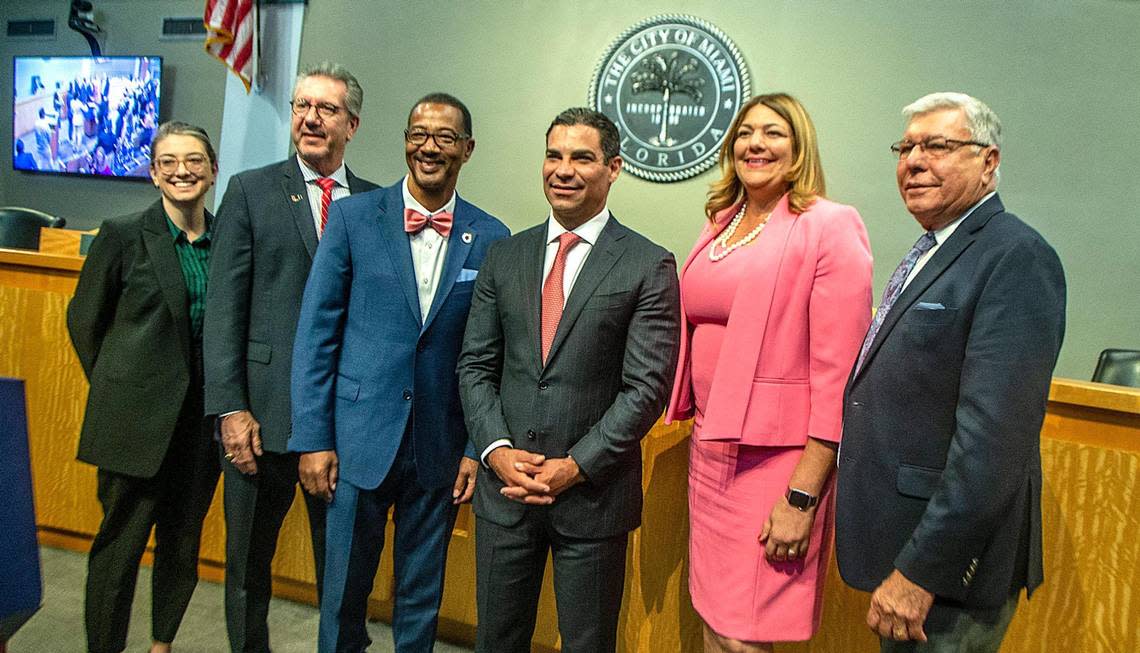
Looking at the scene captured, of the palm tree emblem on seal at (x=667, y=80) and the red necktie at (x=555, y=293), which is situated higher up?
the palm tree emblem on seal at (x=667, y=80)

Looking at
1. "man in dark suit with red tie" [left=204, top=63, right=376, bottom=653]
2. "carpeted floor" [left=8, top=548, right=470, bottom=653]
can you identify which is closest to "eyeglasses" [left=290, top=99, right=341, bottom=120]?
"man in dark suit with red tie" [left=204, top=63, right=376, bottom=653]

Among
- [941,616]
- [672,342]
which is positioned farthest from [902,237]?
[941,616]

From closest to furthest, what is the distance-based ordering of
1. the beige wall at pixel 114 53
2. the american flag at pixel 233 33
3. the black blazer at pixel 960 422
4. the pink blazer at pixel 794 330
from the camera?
1. the black blazer at pixel 960 422
2. the pink blazer at pixel 794 330
3. the american flag at pixel 233 33
4. the beige wall at pixel 114 53

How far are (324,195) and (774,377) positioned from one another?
1290 millimetres

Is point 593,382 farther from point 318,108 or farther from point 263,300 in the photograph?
point 318,108

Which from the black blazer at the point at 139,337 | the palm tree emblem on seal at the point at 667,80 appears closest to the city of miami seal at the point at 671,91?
the palm tree emblem on seal at the point at 667,80

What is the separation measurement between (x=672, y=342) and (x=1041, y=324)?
74 centimetres

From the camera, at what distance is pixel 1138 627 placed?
1994 millimetres

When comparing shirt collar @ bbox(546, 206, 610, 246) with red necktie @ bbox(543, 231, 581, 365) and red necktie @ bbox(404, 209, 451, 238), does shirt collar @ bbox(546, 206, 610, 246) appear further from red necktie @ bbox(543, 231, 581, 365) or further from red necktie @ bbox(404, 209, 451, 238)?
red necktie @ bbox(404, 209, 451, 238)

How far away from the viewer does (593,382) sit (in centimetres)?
187

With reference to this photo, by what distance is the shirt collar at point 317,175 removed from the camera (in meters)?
2.26

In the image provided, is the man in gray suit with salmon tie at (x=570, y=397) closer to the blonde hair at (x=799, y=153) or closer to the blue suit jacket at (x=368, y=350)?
the blue suit jacket at (x=368, y=350)

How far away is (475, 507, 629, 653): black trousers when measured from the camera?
6.15ft

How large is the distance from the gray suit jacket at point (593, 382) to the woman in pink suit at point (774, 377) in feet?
0.41
